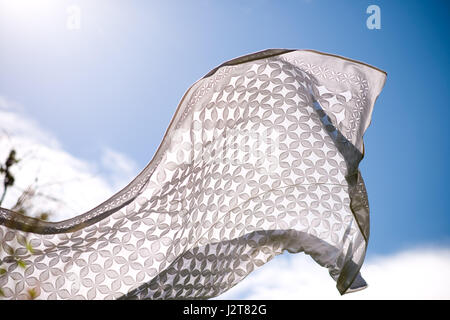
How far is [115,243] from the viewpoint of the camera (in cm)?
152

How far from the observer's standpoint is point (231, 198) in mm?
1642

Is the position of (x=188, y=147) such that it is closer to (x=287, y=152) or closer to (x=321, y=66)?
(x=287, y=152)

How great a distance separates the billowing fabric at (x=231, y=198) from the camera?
148 centimetres

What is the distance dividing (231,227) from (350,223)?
0.53 m

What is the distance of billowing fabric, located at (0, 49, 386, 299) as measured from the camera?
148 centimetres

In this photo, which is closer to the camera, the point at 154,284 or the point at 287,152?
the point at 154,284

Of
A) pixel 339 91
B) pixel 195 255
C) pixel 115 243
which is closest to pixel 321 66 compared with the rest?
pixel 339 91

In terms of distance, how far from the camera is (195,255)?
1.55m
